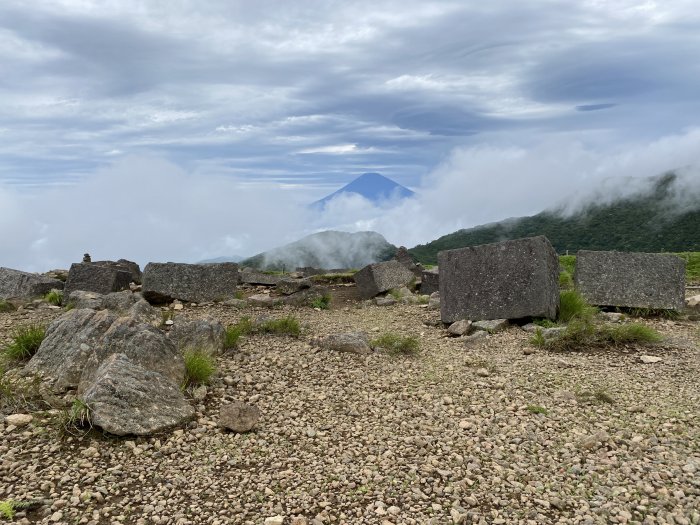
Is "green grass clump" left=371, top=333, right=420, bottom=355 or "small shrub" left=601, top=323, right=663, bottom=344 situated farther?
"small shrub" left=601, top=323, right=663, bottom=344

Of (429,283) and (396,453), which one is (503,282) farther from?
(429,283)

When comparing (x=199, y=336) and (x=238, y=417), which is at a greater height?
(x=199, y=336)

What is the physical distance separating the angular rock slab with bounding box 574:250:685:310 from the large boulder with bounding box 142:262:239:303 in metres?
8.54

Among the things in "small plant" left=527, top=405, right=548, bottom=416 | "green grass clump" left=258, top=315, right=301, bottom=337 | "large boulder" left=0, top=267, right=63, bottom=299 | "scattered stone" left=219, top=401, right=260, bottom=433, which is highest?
"large boulder" left=0, top=267, right=63, bottom=299

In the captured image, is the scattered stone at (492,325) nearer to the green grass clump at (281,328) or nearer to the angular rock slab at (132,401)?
the green grass clump at (281,328)

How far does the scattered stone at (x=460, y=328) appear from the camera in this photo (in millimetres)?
10805

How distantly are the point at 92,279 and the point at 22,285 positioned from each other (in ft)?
6.50

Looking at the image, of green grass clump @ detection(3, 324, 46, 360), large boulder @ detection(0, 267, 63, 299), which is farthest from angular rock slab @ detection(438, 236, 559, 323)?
large boulder @ detection(0, 267, 63, 299)

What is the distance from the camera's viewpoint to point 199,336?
27.8 feet

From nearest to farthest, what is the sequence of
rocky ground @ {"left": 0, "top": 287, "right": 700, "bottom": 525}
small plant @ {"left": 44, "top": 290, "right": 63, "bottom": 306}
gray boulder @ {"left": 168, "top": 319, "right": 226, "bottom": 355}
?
rocky ground @ {"left": 0, "top": 287, "right": 700, "bottom": 525}, gray boulder @ {"left": 168, "top": 319, "right": 226, "bottom": 355}, small plant @ {"left": 44, "top": 290, "right": 63, "bottom": 306}

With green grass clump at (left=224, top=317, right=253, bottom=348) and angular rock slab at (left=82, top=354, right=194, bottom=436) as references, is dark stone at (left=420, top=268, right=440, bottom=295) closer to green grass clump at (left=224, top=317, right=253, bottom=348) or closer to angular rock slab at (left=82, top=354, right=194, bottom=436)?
green grass clump at (left=224, top=317, right=253, bottom=348)

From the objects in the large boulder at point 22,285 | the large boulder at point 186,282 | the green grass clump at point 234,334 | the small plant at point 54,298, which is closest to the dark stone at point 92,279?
the small plant at point 54,298

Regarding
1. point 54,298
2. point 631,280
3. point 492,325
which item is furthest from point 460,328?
point 54,298

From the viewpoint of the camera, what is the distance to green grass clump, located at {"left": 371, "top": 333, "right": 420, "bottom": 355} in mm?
9117
